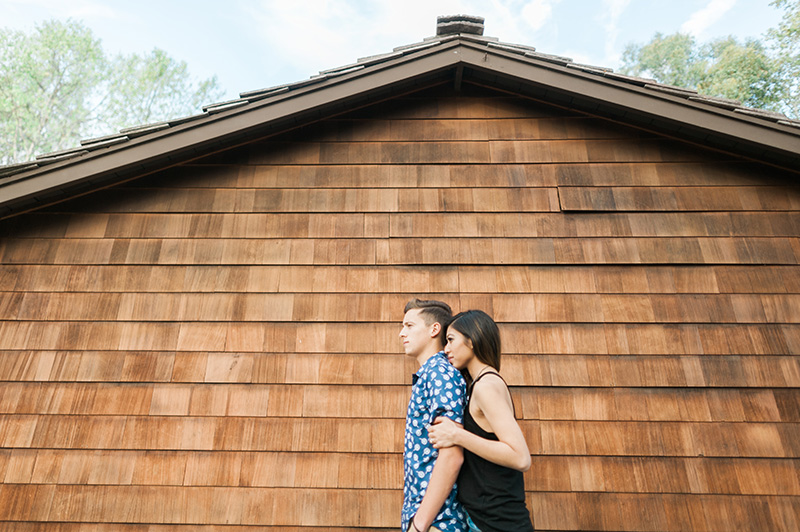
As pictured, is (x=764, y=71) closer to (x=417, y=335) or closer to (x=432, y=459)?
(x=417, y=335)

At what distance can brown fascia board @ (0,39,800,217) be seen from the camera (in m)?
2.97

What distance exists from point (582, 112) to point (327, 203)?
6.57 ft

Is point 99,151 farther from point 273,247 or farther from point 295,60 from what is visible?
point 295,60

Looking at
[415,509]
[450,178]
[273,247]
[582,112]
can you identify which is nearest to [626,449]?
[415,509]

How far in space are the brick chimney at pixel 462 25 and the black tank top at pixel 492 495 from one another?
3.17 metres

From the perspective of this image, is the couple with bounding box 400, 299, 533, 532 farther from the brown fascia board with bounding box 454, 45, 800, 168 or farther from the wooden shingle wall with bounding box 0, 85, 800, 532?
the brown fascia board with bounding box 454, 45, 800, 168

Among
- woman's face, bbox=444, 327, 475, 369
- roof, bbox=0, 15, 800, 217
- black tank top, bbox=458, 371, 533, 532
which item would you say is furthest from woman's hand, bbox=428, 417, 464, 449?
roof, bbox=0, 15, 800, 217

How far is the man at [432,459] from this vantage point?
1593mm

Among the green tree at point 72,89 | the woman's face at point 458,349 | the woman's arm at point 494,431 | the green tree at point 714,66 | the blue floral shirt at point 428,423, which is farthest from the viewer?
the green tree at point 714,66

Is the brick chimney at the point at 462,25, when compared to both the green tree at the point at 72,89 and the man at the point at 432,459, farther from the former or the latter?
the green tree at the point at 72,89

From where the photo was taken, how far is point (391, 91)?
3.38 meters

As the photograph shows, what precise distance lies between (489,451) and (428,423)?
0.27 meters

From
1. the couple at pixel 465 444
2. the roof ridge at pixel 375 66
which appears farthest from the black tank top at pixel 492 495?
the roof ridge at pixel 375 66

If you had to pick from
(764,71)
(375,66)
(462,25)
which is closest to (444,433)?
(375,66)
